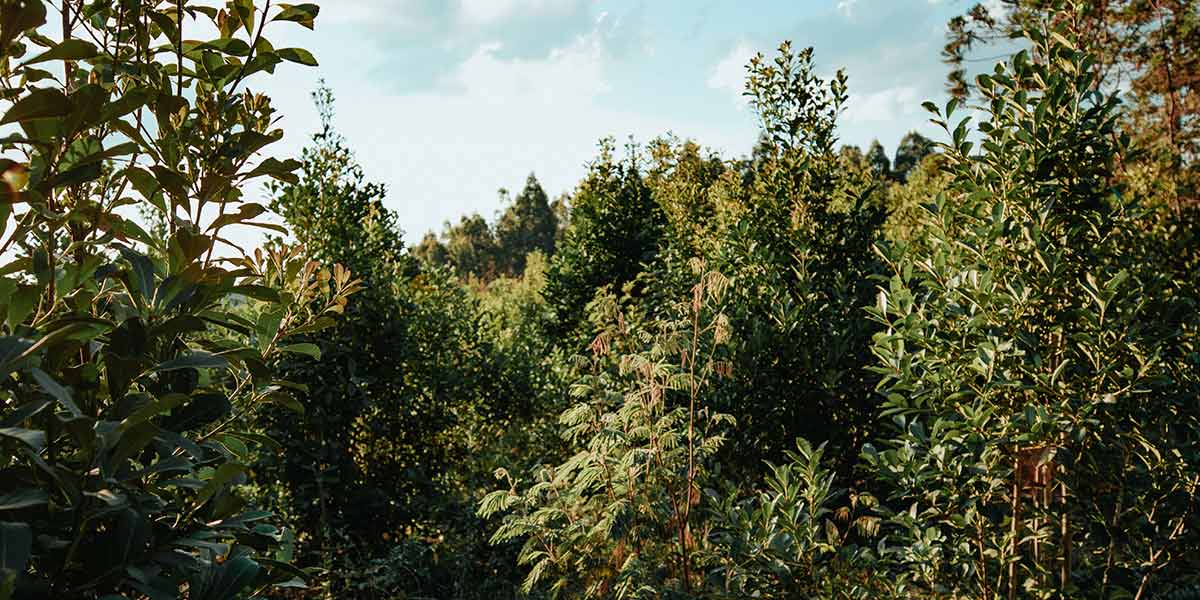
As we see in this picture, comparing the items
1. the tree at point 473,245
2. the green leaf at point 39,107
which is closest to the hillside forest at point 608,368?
the green leaf at point 39,107

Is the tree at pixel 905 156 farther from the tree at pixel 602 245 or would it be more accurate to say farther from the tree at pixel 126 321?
the tree at pixel 126 321

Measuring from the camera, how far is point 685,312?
174 inches

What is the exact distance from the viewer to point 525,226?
4938cm

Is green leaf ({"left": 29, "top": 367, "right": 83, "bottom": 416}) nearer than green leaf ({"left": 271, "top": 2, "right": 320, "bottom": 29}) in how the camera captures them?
Yes

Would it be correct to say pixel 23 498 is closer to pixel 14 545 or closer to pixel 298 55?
pixel 14 545

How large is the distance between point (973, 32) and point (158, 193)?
10.9 meters

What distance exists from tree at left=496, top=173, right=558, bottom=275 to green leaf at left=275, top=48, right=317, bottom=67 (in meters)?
45.2

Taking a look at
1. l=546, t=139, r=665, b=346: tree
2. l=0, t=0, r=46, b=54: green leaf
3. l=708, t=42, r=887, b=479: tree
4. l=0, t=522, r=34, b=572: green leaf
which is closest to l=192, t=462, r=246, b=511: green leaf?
l=0, t=522, r=34, b=572: green leaf

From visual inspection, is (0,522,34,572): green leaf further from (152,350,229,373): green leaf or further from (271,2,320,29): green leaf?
(271,2,320,29): green leaf

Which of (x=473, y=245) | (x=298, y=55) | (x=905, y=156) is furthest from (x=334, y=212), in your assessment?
(x=905, y=156)

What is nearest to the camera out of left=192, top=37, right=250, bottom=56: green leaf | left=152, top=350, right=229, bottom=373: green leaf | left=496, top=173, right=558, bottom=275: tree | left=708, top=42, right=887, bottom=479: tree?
left=152, top=350, right=229, bottom=373: green leaf

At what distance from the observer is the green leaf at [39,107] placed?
44.8 inches

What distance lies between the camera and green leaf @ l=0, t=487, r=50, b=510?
1078 millimetres

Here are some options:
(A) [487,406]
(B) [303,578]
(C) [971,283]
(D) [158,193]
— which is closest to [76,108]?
(D) [158,193]
